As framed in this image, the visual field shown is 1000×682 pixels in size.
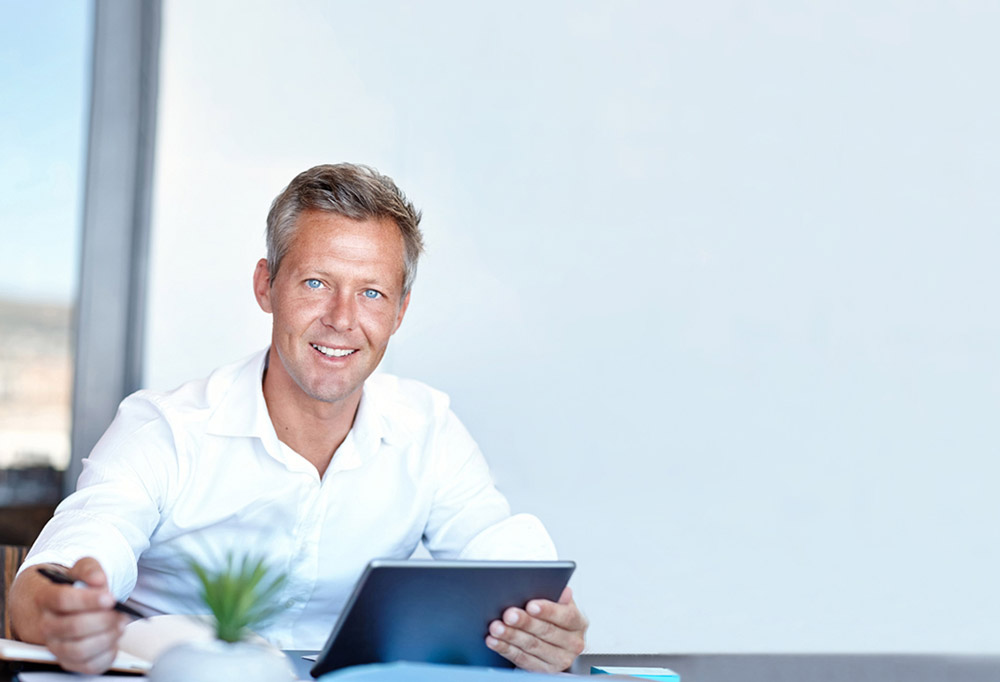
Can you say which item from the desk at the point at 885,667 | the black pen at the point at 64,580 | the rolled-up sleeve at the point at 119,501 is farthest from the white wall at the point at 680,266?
the black pen at the point at 64,580

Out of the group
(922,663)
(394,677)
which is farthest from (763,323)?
(394,677)

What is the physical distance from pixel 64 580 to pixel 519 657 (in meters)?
0.53

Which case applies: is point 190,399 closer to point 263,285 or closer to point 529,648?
point 263,285

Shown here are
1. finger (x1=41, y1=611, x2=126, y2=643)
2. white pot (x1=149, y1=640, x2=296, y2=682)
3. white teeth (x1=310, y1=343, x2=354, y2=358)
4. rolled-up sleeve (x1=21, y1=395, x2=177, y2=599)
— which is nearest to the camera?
white pot (x1=149, y1=640, x2=296, y2=682)

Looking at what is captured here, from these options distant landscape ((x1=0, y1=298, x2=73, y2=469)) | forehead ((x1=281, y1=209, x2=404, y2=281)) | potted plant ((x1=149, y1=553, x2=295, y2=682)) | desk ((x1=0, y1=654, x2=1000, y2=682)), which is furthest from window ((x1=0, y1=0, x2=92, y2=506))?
potted plant ((x1=149, y1=553, x2=295, y2=682))

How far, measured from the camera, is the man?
165 centimetres

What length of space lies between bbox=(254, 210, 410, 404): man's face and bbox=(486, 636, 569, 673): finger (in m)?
0.64

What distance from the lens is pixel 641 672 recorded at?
120 cm

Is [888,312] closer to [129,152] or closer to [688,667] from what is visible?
[688,667]

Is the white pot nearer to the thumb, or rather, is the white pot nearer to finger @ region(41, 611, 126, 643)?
finger @ region(41, 611, 126, 643)

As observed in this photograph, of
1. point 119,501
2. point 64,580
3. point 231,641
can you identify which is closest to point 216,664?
point 231,641

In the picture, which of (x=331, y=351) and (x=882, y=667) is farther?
(x=882, y=667)

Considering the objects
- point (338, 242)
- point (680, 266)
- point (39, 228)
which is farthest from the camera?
point (680, 266)

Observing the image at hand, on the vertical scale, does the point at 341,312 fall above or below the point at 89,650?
above
